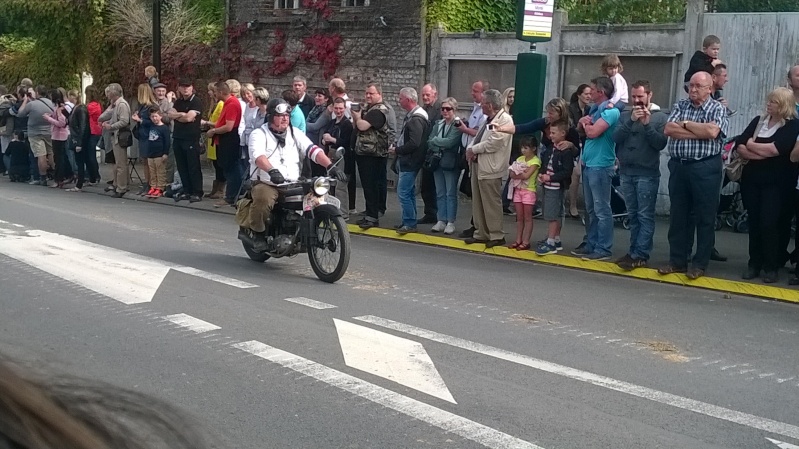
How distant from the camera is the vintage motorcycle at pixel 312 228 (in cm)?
933

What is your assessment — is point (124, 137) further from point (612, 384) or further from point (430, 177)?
point (612, 384)

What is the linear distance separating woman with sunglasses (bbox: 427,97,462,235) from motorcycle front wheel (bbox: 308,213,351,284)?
3.64 meters

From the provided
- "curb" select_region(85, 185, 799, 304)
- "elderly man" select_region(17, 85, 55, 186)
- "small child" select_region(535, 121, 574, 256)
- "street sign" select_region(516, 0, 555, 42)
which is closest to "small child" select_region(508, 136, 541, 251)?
"small child" select_region(535, 121, 574, 256)

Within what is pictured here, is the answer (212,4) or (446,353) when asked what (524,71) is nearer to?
(446,353)

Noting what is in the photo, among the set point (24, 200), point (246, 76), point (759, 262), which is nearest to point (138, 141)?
point (24, 200)

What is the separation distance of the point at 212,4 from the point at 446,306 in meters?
19.3

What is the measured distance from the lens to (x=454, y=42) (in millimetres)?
17984

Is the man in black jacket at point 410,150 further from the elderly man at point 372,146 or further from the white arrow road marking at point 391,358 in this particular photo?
the white arrow road marking at point 391,358

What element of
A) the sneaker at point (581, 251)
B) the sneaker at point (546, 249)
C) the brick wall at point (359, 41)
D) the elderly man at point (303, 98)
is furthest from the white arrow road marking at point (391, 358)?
the brick wall at point (359, 41)

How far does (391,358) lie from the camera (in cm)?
670

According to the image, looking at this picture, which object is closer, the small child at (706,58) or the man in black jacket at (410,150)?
the small child at (706,58)

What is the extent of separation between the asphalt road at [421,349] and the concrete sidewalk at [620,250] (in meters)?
0.30

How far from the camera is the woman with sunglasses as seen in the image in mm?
12805

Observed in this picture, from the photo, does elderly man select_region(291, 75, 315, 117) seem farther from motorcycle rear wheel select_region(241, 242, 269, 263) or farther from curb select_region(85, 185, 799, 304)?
motorcycle rear wheel select_region(241, 242, 269, 263)
